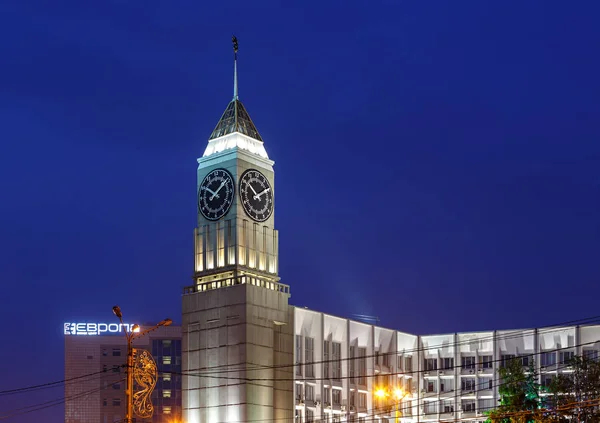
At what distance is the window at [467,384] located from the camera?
103750mm

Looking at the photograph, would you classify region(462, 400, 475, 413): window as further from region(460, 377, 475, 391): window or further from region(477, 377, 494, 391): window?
region(477, 377, 494, 391): window

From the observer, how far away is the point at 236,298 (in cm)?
9119

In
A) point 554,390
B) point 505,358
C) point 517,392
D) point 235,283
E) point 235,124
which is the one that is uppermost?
point 235,124

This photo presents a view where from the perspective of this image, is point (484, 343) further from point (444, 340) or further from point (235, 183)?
point (235, 183)

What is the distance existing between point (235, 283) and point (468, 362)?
80.8ft

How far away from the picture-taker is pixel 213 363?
91.5 metres

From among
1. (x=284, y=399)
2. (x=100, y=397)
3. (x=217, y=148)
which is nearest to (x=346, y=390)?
(x=284, y=399)

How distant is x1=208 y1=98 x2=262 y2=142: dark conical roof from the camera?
326 feet

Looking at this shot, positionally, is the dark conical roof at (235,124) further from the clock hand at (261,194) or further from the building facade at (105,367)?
the building facade at (105,367)

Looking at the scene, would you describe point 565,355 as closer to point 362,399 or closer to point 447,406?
point 447,406

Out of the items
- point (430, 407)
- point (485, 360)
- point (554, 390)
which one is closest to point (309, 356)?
point (430, 407)

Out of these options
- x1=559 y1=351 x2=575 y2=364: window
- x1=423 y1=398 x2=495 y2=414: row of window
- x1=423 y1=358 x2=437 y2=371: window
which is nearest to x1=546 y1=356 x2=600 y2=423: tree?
x1=559 y1=351 x2=575 y2=364: window

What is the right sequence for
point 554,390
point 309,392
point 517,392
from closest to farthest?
point 554,390 → point 517,392 → point 309,392

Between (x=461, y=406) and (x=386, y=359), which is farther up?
(x=386, y=359)
